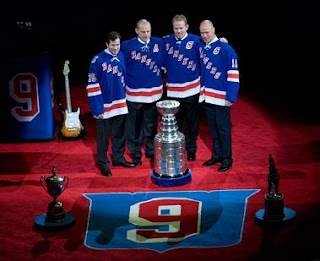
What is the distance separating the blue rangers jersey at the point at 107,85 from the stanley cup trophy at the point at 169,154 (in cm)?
53

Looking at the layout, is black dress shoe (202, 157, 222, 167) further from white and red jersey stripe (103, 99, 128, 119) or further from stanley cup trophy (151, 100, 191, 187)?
white and red jersey stripe (103, 99, 128, 119)

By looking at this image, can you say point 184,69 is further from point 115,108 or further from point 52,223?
point 52,223

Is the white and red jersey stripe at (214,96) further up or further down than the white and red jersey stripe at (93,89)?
further down

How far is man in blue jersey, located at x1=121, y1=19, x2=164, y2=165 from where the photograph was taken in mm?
8492

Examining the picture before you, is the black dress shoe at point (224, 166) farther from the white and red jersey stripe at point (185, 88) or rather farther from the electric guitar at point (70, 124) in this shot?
the electric guitar at point (70, 124)

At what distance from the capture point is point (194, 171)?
8602mm

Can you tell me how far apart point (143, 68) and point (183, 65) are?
1.55 feet

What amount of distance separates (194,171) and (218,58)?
1366 mm

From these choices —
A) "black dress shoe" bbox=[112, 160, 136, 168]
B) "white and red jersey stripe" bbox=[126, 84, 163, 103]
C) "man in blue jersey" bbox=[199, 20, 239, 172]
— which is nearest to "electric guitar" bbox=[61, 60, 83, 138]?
"black dress shoe" bbox=[112, 160, 136, 168]

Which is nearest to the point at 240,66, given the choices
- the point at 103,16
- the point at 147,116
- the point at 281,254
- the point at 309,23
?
the point at 309,23

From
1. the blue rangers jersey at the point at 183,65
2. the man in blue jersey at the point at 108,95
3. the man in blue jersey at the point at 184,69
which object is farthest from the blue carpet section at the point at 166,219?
the blue rangers jersey at the point at 183,65

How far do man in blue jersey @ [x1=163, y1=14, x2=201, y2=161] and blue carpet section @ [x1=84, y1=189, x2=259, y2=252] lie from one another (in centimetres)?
126

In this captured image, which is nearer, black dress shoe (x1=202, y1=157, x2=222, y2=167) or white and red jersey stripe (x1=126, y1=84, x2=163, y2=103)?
white and red jersey stripe (x1=126, y1=84, x2=163, y2=103)

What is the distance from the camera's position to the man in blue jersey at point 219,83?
26.9 ft
